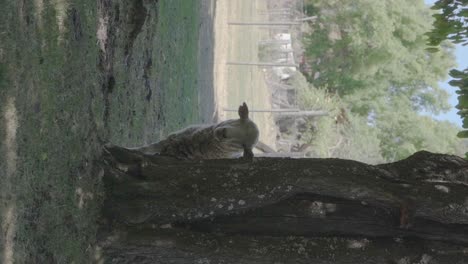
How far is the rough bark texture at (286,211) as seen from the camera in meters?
6.31

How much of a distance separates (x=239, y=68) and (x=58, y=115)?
22.4m

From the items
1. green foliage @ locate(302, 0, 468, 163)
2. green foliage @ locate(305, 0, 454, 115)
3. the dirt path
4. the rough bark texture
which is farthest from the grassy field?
green foliage @ locate(305, 0, 454, 115)

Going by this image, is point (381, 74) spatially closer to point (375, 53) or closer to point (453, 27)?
point (375, 53)

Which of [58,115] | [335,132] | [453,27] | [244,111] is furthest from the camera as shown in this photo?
[335,132]

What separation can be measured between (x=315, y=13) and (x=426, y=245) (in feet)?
123

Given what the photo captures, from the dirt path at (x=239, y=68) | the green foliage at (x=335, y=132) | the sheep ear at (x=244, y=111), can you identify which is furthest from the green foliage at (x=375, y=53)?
the sheep ear at (x=244, y=111)

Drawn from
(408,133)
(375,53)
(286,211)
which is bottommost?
(408,133)

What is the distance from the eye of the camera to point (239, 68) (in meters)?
28.4

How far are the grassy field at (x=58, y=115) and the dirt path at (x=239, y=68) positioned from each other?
45.2 feet

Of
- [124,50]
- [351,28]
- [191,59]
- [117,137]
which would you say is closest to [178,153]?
[117,137]

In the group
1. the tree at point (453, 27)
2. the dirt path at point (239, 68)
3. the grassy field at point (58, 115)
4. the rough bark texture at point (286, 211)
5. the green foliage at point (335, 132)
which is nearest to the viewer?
the grassy field at point (58, 115)

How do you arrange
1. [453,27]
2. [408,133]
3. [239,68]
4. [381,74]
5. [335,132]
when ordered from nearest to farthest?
[453,27]
[239,68]
[335,132]
[408,133]
[381,74]

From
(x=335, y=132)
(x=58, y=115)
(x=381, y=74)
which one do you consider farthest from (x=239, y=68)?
(x=58, y=115)

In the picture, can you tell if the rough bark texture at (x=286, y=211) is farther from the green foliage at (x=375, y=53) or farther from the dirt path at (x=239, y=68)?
the green foliage at (x=375, y=53)
